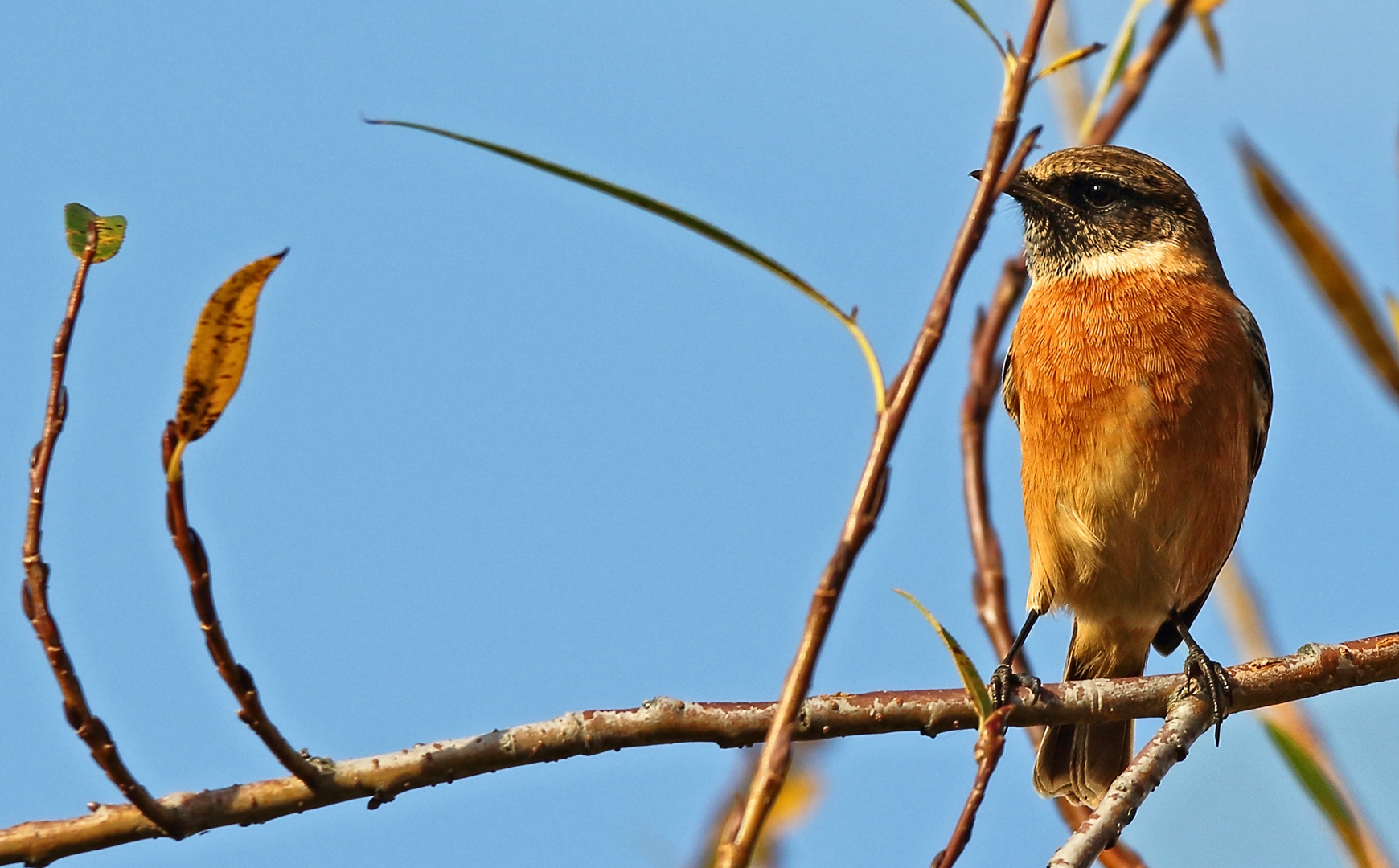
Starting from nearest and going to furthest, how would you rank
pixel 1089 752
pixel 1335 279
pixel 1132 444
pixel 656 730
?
pixel 1335 279, pixel 656 730, pixel 1132 444, pixel 1089 752

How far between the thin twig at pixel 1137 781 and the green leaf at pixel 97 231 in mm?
2192

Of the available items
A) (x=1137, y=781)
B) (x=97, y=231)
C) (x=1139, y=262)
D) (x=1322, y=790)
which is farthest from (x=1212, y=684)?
(x=97, y=231)

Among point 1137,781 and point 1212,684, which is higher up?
point 1212,684

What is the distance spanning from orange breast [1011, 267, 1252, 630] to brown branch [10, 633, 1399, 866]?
1545 millimetres

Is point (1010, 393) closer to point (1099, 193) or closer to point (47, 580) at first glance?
point (1099, 193)

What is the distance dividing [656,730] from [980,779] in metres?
1.67

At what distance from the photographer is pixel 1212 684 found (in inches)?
187

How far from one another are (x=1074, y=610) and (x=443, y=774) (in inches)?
176

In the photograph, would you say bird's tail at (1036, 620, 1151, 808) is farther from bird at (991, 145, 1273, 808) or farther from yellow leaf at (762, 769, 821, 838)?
yellow leaf at (762, 769, 821, 838)

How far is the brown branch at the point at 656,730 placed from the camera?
3.20 m

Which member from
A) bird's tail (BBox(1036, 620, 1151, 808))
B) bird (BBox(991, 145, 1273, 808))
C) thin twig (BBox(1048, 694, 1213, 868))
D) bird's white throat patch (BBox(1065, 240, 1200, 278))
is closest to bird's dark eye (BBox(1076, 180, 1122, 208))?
bird (BBox(991, 145, 1273, 808))

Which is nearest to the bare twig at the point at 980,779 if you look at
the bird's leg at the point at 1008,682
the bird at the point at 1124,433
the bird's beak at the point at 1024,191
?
the bird's leg at the point at 1008,682

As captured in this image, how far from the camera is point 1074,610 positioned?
7.18 metres

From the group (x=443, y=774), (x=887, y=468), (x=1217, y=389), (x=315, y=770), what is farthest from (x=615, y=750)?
(x=1217, y=389)
